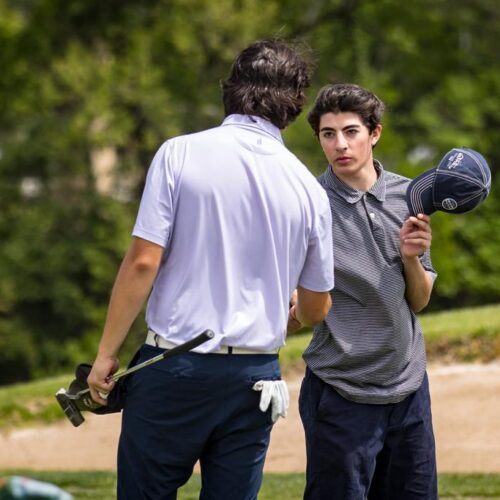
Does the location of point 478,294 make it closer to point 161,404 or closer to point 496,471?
point 496,471

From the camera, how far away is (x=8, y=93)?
2122 centimetres

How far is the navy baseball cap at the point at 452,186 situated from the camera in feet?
13.2

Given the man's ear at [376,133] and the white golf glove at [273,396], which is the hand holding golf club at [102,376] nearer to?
the white golf glove at [273,396]

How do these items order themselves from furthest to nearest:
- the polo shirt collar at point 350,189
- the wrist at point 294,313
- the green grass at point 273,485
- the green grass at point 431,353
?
the green grass at point 431,353
the green grass at point 273,485
the polo shirt collar at point 350,189
the wrist at point 294,313

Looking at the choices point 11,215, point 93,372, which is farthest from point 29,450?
point 11,215

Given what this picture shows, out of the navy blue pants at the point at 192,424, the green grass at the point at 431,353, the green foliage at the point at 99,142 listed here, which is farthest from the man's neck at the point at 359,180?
the green foliage at the point at 99,142

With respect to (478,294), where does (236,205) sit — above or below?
above

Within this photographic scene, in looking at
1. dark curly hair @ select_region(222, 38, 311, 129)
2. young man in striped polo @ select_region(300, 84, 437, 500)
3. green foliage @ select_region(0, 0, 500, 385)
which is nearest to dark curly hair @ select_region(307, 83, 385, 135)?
young man in striped polo @ select_region(300, 84, 437, 500)

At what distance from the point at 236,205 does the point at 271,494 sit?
3675 millimetres

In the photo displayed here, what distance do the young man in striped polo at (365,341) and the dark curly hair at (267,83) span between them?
62cm

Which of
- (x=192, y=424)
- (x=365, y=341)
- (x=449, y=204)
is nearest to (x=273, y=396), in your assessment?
(x=192, y=424)

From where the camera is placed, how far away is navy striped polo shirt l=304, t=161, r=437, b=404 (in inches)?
163

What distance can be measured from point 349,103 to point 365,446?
1.22 meters

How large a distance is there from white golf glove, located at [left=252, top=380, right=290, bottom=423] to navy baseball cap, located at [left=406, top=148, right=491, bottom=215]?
0.90 metres
